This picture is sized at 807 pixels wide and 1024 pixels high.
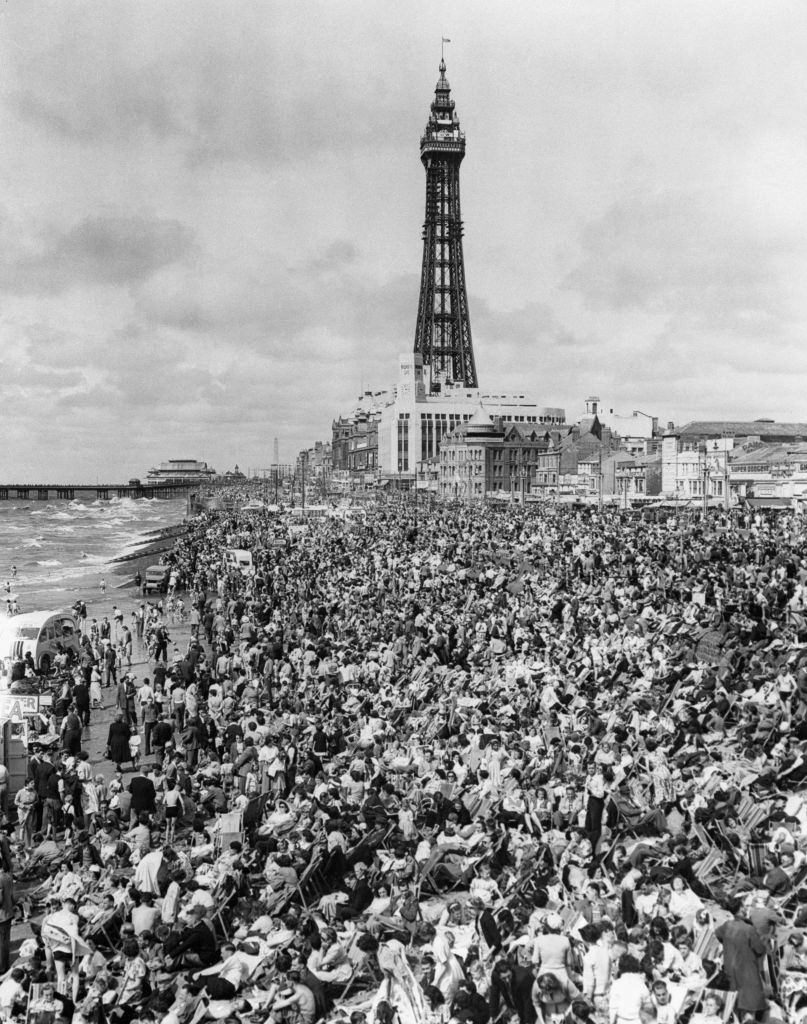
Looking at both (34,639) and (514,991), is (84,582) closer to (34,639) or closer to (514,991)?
(34,639)

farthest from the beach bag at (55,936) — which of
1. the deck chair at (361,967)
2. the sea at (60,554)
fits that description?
the sea at (60,554)

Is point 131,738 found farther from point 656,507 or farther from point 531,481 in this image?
point 531,481

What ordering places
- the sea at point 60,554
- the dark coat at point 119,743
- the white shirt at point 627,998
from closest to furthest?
the white shirt at point 627,998
the dark coat at point 119,743
the sea at point 60,554

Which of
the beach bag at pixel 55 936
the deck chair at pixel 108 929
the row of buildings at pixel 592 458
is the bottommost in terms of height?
the deck chair at pixel 108 929

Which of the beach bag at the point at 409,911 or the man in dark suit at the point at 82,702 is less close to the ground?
the beach bag at the point at 409,911

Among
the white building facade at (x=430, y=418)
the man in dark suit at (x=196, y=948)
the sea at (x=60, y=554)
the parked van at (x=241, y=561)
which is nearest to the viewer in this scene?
the man in dark suit at (x=196, y=948)

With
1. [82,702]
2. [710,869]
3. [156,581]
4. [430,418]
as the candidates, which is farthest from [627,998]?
[430,418]

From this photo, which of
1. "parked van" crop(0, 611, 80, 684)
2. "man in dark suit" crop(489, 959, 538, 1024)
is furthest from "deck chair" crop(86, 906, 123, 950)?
"parked van" crop(0, 611, 80, 684)

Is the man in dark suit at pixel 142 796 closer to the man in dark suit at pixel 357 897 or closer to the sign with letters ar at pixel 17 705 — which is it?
the man in dark suit at pixel 357 897
